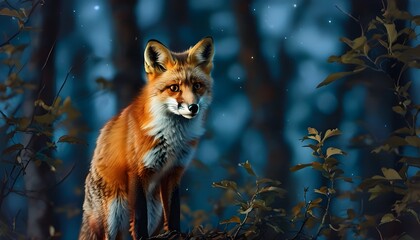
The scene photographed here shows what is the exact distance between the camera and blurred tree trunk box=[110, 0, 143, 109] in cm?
203

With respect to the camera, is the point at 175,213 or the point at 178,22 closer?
the point at 175,213

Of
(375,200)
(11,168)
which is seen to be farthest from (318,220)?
(11,168)

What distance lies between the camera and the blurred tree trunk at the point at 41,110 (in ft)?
6.90

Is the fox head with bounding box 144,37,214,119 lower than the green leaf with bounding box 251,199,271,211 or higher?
higher

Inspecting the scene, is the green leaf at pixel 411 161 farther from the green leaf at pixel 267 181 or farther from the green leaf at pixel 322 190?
the green leaf at pixel 267 181

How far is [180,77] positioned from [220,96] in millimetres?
199

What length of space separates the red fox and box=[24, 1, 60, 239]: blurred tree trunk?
206 millimetres

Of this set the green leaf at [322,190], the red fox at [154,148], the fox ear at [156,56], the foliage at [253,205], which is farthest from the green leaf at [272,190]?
the fox ear at [156,56]

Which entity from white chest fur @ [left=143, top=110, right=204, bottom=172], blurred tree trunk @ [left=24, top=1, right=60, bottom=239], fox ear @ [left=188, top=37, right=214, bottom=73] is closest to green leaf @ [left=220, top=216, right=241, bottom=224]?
white chest fur @ [left=143, top=110, right=204, bottom=172]

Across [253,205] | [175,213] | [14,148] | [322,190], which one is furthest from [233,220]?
[14,148]

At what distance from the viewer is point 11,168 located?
7.02 ft

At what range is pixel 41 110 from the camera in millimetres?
2119

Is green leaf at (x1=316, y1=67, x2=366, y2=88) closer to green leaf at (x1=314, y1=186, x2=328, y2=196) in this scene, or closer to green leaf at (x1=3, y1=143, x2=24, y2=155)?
green leaf at (x1=314, y1=186, x2=328, y2=196)

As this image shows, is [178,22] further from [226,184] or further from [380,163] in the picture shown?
[380,163]
